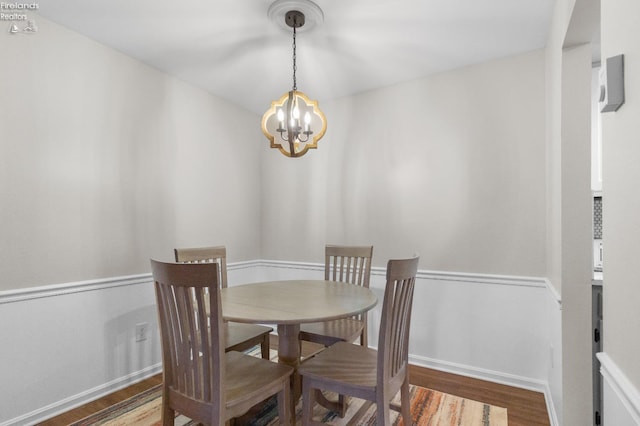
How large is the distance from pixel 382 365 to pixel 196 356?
754mm

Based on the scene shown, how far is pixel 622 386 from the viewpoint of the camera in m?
0.75

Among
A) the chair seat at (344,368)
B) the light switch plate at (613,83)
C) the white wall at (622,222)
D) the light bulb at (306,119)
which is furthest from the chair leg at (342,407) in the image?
the light switch plate at (613,83)

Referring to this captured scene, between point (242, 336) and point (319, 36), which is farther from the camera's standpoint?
point (319, 36)

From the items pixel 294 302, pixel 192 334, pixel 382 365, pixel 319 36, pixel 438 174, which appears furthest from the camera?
pixel 438 174

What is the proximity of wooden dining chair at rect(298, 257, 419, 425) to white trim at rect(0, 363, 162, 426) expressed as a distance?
1590 millimetres

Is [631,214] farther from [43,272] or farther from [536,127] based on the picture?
[43,272]

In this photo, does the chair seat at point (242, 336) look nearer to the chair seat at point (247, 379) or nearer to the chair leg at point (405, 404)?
the chair seat at point (247, 379)

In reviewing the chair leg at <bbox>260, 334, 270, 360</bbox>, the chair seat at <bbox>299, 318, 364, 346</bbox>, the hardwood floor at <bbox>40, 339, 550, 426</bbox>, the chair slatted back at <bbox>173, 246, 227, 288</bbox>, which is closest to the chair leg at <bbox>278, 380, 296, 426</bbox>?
the chair seat at <bbox>299, 318, 364, 346</bbox>

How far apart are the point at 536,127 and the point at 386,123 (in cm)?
115

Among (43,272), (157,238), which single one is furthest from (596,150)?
(43,272)

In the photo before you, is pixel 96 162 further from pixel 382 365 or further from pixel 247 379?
pixel 382 365

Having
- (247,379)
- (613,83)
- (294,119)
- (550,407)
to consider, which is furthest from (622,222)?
(550,407)

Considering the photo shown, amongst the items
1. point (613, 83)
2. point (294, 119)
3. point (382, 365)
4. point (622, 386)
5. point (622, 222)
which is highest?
point (294, 119)

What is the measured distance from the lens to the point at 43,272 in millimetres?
2053
